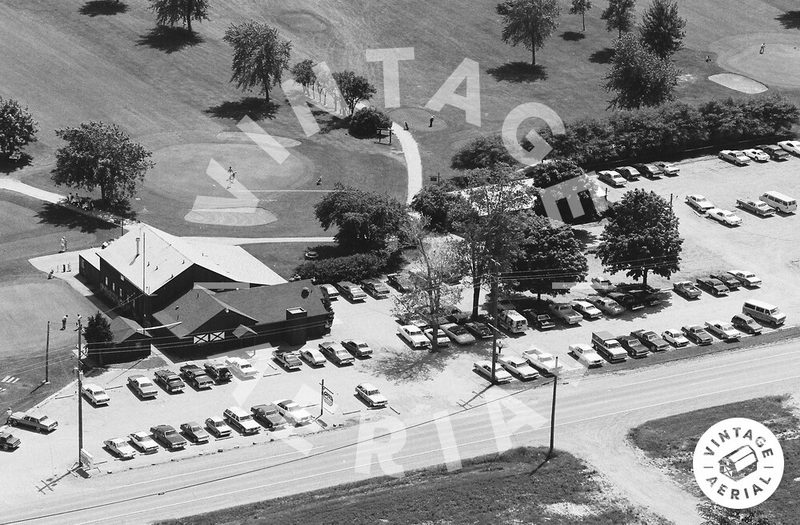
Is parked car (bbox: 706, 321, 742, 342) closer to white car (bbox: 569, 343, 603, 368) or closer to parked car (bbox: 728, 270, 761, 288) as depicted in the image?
parked car (bbox: 728, 270, 761, 288)

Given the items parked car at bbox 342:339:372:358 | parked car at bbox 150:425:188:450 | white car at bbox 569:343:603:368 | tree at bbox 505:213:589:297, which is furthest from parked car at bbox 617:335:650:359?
parked car at bbox 150:425:188:450

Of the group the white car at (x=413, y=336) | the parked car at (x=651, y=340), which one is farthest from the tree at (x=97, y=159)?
the parked car at (x=651, y=340)

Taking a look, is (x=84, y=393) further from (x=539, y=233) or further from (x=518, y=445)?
(x=539, y=233)

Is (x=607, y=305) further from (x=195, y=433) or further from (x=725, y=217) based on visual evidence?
(x=195, y=433)

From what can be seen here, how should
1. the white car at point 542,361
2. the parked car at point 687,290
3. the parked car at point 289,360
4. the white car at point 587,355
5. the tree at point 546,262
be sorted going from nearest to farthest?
the parked car at point 289,360 → the white car at point 542,361 → the white car at point 587,355 → the tree at point 546,262 → the parked car at point 687,290

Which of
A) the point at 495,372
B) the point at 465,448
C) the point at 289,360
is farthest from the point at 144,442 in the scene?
the point at 495,372

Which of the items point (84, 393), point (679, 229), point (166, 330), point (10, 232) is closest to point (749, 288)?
point (679, 229)

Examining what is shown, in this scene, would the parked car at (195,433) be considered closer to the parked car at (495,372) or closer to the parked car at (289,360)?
the parked car at (289,360)
